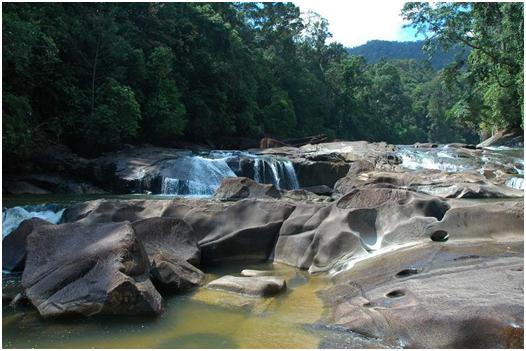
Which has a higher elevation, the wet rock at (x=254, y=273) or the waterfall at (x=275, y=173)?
the wet rock at (x=254, y=273)

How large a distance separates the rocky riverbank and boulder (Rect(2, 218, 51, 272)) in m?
0.02

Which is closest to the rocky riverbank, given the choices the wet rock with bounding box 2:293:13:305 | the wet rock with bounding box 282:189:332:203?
the wet rock with bounding box 2:293:13:305

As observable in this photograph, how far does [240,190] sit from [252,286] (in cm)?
769

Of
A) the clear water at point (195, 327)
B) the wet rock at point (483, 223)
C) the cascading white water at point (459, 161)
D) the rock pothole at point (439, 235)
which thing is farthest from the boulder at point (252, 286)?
the cascading white water at point (459, 161)

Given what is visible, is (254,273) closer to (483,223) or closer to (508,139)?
(483,223)

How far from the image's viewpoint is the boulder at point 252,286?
6.03 metres

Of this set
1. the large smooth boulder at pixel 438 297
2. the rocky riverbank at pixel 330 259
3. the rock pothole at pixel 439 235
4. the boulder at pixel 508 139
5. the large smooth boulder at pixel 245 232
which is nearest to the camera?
the large smooth boulder at pixel 438 297

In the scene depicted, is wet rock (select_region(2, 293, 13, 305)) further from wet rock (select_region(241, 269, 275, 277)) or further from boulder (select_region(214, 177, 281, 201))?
boulder (select_region(214, 177, 281, 201))

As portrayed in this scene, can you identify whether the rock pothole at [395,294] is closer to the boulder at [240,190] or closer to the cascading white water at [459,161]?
the boulder at [240,190]

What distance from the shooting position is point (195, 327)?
201 inches

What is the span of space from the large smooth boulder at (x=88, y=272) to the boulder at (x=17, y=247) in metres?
1.73

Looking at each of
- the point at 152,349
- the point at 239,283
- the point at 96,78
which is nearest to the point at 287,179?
the point at 96,78

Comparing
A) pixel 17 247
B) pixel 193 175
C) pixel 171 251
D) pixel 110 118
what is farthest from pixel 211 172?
pixel 171 251

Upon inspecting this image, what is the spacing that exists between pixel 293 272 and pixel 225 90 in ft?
93.4
